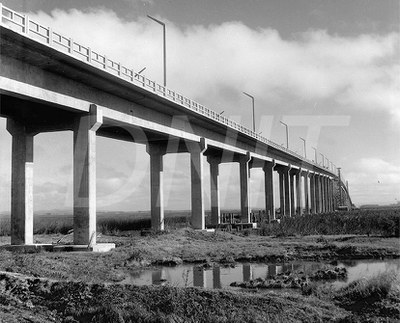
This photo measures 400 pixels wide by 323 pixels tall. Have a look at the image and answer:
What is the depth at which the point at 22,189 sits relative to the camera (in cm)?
2659

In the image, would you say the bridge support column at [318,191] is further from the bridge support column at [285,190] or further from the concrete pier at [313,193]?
the bridge support column at [285,190]

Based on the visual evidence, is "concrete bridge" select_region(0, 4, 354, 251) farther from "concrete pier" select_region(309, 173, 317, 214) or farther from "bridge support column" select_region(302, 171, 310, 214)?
"concrete pier" select_region(309, 173, 317, 214)

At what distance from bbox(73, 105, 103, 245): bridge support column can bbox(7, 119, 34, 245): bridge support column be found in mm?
3327

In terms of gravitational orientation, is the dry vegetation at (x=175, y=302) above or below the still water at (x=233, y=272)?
above

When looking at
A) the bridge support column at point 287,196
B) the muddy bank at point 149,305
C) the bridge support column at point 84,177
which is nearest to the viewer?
the muddy bank at point 149,305

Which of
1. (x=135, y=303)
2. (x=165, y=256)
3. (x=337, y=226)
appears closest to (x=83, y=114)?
(x=165, y=256)

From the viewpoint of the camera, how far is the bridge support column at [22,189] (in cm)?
2659

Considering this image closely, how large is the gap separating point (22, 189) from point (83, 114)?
19.0 ft

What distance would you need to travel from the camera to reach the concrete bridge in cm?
2031

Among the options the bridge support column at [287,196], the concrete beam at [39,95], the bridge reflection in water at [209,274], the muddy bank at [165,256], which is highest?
the concrete beam at [39,95]

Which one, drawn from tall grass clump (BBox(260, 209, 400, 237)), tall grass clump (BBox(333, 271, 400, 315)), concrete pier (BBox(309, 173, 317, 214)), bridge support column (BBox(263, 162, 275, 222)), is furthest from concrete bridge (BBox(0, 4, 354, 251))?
concrete pier (BBox(309, 173, 317, 214))

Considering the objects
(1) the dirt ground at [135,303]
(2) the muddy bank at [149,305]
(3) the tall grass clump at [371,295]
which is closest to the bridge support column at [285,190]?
(1) the dirt ground at [135,303]

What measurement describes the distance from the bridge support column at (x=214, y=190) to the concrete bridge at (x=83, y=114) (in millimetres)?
7822

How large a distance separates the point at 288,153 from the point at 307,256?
48.7m
